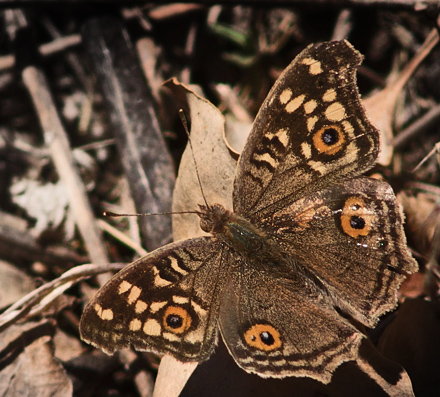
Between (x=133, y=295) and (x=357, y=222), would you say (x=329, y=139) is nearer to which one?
(x=357, y=222)

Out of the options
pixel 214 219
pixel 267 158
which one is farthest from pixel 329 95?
pixel 214 219

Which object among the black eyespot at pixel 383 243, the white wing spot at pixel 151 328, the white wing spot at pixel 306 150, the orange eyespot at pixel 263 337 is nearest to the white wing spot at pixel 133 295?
the white wing spot at pixel 151 328

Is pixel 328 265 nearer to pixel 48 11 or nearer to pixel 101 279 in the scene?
pixel 101 279

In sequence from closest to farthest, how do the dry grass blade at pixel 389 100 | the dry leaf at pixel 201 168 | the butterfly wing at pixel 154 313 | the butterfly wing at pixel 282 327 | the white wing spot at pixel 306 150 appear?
the butterfly wing at pixel 282 327 < the butterfly wing at pixel 154 313 < the white wing spot at pixel 306 150 < the dry leaf at pixel 201 168 < the dry grass blade at pixel 389 100

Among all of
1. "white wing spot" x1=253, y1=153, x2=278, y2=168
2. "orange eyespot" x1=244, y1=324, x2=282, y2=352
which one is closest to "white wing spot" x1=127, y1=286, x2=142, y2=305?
"orange eyespot" x1=244, y1=324, x2=282, y2=352

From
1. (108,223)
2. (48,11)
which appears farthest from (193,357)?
(48,11)

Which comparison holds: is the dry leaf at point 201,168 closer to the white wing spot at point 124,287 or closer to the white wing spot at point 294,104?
the white wing spot at point 294,104

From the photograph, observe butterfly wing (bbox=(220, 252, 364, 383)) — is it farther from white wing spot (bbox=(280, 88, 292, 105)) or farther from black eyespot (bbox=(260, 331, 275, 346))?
white wing spot (bbox=(280, 88, 292, 105))
